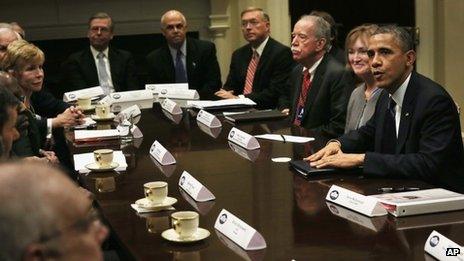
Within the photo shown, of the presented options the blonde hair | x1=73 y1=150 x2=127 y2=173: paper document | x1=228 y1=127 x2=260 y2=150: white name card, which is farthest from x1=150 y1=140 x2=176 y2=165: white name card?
the blonde hair

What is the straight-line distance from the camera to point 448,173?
11.0 feet

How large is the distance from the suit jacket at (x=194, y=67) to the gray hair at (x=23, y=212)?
5.59m

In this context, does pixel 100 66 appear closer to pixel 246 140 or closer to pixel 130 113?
pixel 130 113

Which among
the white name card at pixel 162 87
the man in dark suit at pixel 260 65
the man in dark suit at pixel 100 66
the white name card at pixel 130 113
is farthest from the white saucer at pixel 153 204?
the man in dark suit at pixel 100 66

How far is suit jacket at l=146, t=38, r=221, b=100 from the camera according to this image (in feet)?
22.8

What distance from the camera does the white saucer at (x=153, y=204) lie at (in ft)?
9.05

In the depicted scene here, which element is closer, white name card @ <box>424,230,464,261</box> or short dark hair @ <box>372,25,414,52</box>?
white name card @ <box>424,230,464,261</box>

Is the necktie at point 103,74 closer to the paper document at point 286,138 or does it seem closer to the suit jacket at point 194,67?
the suit jacket at point 194,67

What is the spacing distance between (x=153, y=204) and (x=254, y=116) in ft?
6.66

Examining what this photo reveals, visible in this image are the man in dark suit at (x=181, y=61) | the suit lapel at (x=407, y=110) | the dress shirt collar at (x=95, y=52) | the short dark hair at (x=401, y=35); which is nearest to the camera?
the suit lapel at (x=407, y=110)

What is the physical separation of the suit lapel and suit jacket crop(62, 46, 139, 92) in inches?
151

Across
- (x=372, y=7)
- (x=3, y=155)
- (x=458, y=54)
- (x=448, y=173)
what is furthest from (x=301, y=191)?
(x=372, y=7)

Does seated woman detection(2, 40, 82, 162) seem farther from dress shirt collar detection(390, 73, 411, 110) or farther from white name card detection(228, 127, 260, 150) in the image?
dress shirt collar detection(390, 73, 411, 110)

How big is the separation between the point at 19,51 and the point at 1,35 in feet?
3.24
